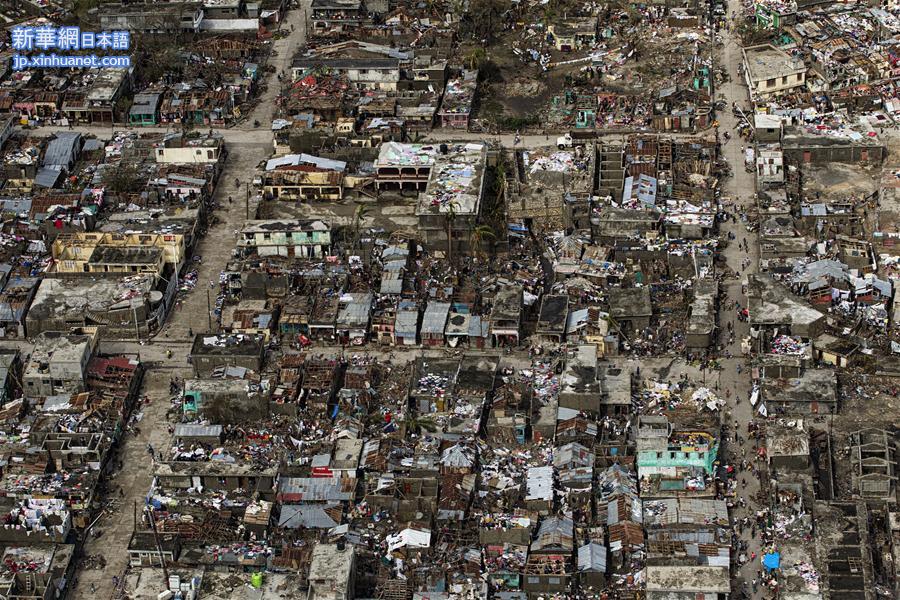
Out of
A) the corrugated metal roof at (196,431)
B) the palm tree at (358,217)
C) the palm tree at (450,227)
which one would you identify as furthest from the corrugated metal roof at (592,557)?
the palm tree at (358,217)

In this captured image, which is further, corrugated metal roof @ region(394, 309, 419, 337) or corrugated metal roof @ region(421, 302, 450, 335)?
corrugated metal roof @ region(394, 309, 419, 337)

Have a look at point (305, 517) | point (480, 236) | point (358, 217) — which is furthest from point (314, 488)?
point (358, 217)

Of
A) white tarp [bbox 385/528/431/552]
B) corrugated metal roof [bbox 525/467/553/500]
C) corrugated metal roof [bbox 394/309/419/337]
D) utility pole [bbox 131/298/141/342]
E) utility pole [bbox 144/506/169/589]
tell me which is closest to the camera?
utility pole [bbox 144/506/169/589]

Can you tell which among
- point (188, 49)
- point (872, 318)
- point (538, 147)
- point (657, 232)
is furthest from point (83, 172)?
point (872, 318)

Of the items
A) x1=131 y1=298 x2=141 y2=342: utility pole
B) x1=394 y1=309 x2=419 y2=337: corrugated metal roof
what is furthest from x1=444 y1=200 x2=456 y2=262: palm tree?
x1=131 y1=298 x2=141 y2=342: utility pole

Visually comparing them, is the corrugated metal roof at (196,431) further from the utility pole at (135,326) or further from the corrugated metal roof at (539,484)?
the corrugated metal roof at (539,484)

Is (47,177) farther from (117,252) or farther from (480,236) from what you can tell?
(480,236)

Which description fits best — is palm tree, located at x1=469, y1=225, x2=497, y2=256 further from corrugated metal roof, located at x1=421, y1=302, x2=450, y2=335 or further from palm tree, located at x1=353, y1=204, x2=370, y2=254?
palm tree, located at x1=353, y1=204, x2=370, y2=254
